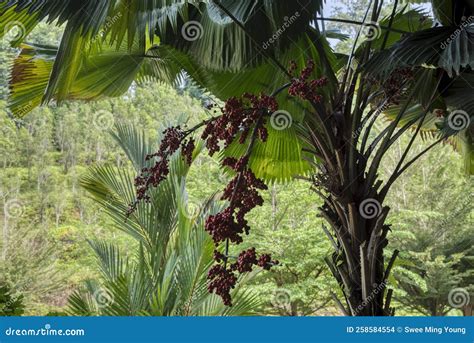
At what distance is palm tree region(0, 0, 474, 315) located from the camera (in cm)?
119

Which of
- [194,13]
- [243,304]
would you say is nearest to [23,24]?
[194,13]

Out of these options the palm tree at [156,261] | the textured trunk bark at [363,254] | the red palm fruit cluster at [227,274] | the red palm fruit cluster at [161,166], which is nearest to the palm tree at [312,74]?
the textured trunk bark at [363,254]

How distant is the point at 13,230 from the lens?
6.68m

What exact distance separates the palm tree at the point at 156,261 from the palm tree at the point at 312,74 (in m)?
0.44

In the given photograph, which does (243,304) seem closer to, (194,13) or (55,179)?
(194,13)

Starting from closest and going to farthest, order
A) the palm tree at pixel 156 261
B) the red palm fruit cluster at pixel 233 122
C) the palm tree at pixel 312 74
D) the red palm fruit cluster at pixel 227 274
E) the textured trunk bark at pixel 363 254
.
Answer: the red palm fruit cluster at pixel 227 274 < the red palm fruit cluster at pixel 233 122 < the palm tree at pixel 312 74 < the textured trunk bark at pixel 363 254 < the palm tree at pixel 156 261

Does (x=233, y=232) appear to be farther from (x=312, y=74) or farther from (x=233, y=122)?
(x=312, y=74)

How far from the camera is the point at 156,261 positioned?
2465mm

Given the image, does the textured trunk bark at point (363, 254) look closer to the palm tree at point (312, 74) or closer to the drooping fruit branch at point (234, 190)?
the palm tree at point (312, 74)

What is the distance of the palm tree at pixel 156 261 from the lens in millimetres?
1977

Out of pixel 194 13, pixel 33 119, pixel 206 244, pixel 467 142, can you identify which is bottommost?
pixel 206 244

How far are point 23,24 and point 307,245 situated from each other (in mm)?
4107

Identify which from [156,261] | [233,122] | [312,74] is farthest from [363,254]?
[156,261]

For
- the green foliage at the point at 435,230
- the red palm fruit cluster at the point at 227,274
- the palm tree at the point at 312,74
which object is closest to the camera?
the red palm fruit cluster at the point at 227,274
